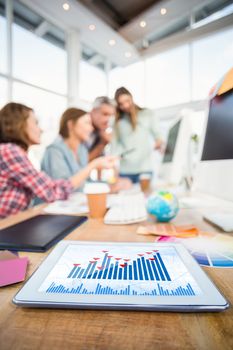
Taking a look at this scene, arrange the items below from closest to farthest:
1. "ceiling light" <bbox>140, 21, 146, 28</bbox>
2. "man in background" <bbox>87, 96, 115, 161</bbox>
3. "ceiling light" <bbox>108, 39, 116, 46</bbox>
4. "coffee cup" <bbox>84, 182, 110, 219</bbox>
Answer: "coffee cup" <bbox>84, 182, 110, 219</bbox>, "man in background" <bbox>87, 96, 115, 161</bbox>, "ceiling light" <bbox>140, 21, 146, 28</bbox>, "ceiling light" <bbox>108, 39, 116, 46</bbox>

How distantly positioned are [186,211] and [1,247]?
573mm

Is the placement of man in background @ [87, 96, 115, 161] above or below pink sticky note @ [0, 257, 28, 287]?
above

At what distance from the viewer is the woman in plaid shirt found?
935 mm

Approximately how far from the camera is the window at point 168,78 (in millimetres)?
3740

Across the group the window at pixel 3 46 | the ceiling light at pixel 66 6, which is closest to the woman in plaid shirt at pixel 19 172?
the window at pixel 3 46

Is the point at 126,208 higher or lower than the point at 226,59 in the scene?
lower

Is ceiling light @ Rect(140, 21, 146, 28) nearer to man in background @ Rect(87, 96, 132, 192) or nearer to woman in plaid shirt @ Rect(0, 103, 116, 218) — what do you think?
man in background @ Rect(87, 96, 132, 192)

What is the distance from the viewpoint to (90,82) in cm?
395

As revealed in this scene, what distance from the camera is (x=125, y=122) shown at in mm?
2029

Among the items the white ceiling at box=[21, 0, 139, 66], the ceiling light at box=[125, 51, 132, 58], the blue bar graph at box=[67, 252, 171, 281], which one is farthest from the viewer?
the ceiling light at box=[125, 51, 132, 58]

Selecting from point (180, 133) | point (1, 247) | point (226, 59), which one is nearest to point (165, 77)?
point (226, 59)

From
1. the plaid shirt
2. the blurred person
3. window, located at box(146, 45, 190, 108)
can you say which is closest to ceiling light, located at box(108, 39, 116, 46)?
window, located at box(146, 45, 190, 108)

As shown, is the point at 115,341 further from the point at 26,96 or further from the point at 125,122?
the point at 26,96

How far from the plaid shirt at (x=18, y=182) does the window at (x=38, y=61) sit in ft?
7.71
